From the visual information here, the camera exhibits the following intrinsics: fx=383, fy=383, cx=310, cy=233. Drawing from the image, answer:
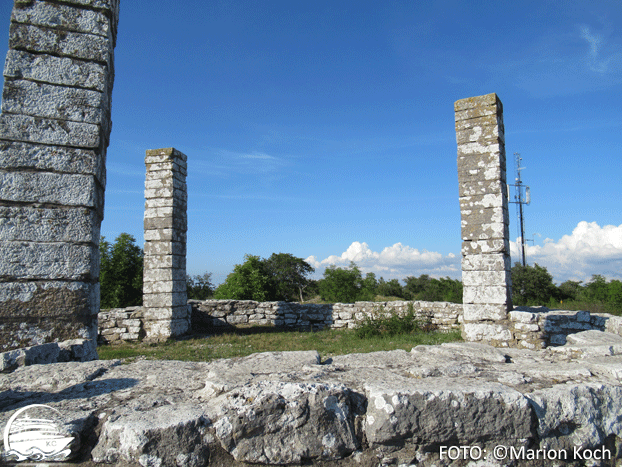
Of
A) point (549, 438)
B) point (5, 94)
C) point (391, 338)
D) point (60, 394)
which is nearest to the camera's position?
point (549, 438)

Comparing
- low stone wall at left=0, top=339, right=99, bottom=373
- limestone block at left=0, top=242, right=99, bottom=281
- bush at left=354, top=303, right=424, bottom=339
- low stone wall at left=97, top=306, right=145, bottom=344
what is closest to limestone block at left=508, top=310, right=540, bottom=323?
bush at left=354, top=303, right=424, bottom=339

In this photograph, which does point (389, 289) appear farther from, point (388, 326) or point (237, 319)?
point (388, 326)

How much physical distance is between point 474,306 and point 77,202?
775 centimetres

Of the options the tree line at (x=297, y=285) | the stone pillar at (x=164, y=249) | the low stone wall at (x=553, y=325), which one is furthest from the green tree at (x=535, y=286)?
the stone pillar at (x=164, y=249)

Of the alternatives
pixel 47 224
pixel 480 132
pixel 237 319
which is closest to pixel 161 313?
pixel 237 319

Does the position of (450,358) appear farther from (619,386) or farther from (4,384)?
(4,384)

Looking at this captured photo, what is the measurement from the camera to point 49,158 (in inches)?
174

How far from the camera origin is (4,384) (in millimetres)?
2824

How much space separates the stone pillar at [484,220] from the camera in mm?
8250

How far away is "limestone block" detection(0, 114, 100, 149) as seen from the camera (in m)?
4.34

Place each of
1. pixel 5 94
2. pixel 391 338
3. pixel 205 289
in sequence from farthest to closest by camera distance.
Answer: pixel 205 289
pixel 391 338
pixel 5 94

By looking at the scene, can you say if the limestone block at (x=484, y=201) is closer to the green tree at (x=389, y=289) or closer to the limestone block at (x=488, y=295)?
the limestone block at (x=488, y=295)

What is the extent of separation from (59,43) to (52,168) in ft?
5.14

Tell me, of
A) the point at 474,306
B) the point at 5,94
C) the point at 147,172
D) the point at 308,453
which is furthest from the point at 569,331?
the point at 147,172
